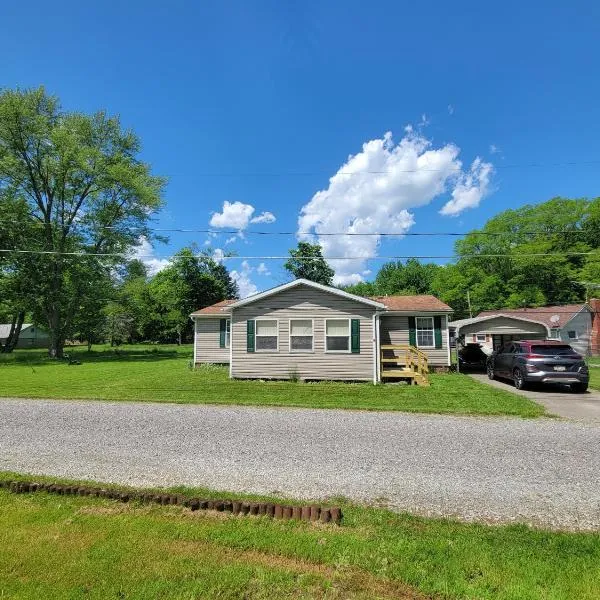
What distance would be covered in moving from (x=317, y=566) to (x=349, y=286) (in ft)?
225

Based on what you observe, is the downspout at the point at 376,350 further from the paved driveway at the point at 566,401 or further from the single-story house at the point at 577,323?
the single-story house at the point at 577,323

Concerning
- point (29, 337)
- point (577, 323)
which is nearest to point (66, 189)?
point (577, 323)

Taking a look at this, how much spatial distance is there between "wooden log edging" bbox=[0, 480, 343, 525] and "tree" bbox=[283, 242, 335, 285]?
4118cm

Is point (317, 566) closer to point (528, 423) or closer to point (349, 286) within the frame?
point (528, 423)

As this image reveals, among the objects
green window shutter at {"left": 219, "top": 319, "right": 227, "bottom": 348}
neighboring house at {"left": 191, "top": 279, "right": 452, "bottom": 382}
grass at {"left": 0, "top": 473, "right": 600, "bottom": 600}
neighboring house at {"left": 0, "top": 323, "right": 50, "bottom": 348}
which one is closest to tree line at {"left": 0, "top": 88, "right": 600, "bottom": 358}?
green window shutter at {"left": 219, "top": 319, "right": 227, "bottom": 348}

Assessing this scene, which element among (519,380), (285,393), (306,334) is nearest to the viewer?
(285,393)

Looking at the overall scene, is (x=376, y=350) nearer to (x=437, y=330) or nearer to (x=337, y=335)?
(x=337, y=335)

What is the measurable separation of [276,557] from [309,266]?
4418 cm

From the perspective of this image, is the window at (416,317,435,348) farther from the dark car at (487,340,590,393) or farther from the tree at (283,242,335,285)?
the tree at (283,242,335,285)

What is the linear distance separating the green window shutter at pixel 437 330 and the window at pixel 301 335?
6524mm

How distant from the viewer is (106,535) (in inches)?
140

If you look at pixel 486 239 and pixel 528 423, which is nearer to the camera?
pixel 528 423

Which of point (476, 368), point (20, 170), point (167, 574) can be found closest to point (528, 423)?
point (167, 574)

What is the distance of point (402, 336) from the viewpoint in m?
19.2
